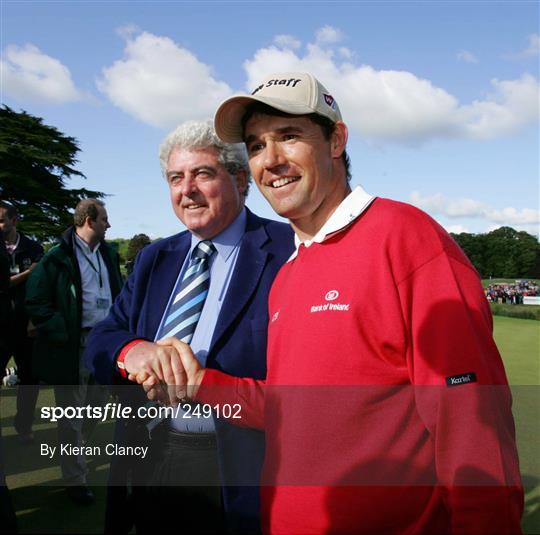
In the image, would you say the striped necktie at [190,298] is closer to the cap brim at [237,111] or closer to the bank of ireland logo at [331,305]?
the cap brim at [237,111]

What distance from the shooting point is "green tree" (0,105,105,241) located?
130 feet

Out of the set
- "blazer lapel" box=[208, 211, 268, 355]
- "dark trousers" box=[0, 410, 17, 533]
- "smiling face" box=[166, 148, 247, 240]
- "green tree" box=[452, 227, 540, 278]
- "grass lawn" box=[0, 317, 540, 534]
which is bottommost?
"grass lawn" box=[0, 317, 540, 534]

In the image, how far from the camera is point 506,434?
135 cm

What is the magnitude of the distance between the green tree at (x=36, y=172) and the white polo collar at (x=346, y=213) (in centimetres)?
4193

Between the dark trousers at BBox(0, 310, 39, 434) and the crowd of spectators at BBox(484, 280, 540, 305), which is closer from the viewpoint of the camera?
the dark trousers at BBox(0, 310, 39, 434)

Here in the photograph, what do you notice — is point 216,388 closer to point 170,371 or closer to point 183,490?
point 170,371

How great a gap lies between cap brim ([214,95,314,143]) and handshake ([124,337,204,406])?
872 millimetres

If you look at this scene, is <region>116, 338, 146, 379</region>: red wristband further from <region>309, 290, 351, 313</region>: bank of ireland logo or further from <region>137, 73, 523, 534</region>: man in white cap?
<region>309, 290, 351, 313</region>: bank of ireland logo

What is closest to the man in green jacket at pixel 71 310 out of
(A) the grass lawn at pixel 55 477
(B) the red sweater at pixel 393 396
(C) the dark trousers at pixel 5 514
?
(A) the grass lawn at pixel 55 477

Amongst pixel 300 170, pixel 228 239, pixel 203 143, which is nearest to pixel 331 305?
pixel 300 170

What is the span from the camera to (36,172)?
40.8 m

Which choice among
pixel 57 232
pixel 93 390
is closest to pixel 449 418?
pixel 93 390

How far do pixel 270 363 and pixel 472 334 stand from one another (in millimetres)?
732

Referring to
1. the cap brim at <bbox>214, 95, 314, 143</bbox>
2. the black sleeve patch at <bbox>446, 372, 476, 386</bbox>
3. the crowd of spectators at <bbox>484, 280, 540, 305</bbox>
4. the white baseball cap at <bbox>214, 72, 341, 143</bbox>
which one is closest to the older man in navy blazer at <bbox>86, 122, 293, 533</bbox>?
the cap brim at <bbox>214, 95, 314, 143</bbox>
